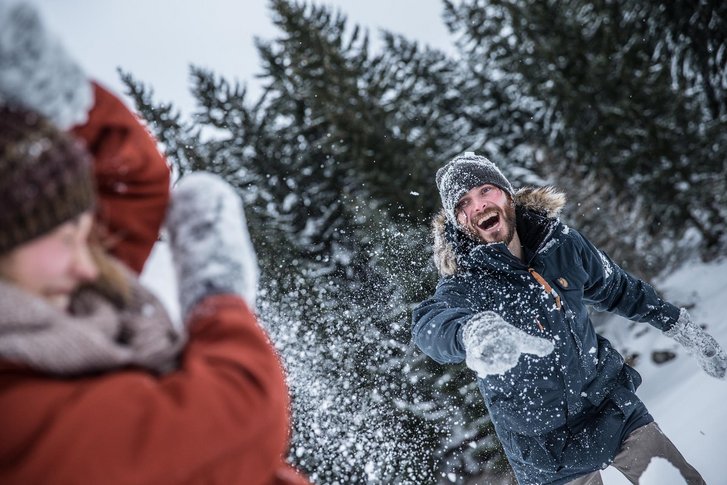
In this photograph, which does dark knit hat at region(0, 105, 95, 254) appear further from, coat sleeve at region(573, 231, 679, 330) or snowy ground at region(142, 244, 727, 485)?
coat sleeve at region(573, 231, 679, 330)

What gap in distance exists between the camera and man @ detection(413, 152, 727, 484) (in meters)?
3.21

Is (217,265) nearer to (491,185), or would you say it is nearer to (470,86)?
(491,185)

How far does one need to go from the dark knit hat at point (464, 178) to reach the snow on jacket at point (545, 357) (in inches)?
11.3

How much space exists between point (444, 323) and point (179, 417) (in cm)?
214

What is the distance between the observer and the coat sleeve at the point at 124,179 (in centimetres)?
152

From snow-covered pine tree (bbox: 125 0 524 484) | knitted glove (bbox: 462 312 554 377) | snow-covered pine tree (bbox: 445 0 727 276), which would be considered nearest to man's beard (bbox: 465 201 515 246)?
knitted glove (bbox: 462 312 554 377)

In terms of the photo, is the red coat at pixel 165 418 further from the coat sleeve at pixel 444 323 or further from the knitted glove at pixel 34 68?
the coat sleeve at pixel 444 323

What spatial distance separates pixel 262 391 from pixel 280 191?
1501cm

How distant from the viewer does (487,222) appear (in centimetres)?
360

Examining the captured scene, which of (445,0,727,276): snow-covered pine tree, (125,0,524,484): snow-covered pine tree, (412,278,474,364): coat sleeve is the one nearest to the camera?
(412,278,474,364): coat sleeve

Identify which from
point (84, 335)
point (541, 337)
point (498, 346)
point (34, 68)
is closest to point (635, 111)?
point (541, 337)

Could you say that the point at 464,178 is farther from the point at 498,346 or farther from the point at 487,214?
the point at 498,346

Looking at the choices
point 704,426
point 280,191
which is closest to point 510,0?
point 280,191

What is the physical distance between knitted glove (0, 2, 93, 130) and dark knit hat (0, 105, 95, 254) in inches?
1.5
